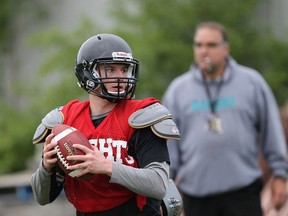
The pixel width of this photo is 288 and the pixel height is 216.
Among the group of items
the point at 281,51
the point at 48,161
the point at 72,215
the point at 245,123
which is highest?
the point at 48,161

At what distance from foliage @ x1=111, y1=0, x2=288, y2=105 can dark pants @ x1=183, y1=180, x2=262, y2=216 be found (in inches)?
218

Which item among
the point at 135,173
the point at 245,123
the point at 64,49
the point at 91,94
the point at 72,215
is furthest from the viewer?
the point at 64,49

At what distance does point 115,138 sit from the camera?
14.8 ft

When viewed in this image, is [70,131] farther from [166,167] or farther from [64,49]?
[64,49]

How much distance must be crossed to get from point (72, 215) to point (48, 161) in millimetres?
8214

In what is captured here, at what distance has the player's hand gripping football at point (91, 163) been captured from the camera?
14.2ft

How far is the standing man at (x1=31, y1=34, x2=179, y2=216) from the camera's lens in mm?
4461

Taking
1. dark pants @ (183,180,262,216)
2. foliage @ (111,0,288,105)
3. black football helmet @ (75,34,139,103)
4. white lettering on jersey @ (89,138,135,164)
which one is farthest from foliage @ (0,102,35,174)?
white lettering on jersey @ (89,138,135,164)

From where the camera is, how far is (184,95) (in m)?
7.44

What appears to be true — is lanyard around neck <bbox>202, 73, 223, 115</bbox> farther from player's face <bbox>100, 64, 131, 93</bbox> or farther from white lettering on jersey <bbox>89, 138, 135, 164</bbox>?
white lettering on jersey <bbox>89, 138, 135, 164</bbox>

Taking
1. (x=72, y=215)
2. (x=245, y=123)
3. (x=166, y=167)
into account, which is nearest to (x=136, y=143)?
(x=166, y=167)

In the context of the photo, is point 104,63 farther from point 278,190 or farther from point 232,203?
point 278,190

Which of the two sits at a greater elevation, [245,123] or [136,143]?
[136,143]

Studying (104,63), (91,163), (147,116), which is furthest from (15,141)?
(91,163)
